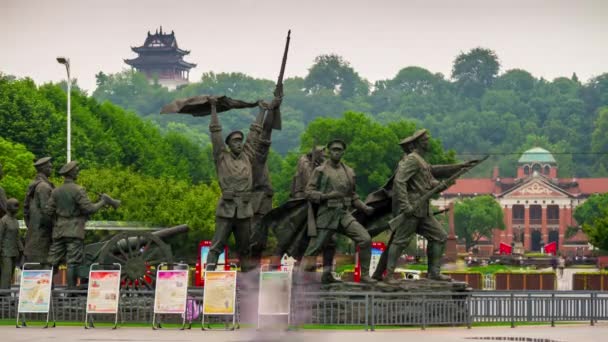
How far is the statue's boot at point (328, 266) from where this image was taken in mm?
30750

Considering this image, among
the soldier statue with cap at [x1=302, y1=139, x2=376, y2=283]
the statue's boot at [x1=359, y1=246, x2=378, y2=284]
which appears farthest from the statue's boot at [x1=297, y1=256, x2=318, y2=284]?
the statue's boot at [x1=359, y1=246, x2=378, y2=284]

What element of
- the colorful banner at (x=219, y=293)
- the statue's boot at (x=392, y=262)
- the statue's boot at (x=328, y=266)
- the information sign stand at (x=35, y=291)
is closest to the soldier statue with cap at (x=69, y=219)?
the information sign stand at (x=35, y=291)

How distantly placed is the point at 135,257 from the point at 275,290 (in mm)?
5629

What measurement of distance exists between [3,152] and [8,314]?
129ft

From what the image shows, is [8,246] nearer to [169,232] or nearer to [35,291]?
[169,232]

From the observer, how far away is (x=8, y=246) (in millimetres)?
32000

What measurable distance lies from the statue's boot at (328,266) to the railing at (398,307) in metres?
1.05

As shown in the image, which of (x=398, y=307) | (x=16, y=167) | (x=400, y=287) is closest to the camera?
(x=398, y=307)

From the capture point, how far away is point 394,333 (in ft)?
91.2

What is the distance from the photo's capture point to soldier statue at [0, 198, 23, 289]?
32000mm

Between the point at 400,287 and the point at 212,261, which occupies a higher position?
the point at 212,261

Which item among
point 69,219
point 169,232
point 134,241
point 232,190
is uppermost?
point 232,190

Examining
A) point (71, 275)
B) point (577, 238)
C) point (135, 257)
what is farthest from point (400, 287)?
point (577, 238)

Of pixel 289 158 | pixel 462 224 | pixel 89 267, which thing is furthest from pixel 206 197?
pixel 462 224
